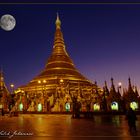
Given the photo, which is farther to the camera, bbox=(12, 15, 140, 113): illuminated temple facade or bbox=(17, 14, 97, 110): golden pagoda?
bbox=(17, 14, 97, 110): golden pagoda

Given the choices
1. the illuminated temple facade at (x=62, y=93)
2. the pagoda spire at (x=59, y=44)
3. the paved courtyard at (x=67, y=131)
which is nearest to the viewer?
the paved courtyard at (x=67, y=131)

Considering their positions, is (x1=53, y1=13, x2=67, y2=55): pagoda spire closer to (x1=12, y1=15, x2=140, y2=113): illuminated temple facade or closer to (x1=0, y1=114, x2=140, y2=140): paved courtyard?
(x1=12, y1=15, x2=140, y2=113): illuminated temple facade

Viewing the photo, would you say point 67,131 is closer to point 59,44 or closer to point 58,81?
point 58,81

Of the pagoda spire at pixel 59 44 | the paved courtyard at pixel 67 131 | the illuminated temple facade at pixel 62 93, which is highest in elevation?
the pagoda spire at pixel 59 44

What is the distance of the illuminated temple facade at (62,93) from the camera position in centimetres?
4275

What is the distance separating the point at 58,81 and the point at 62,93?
32.8 ft

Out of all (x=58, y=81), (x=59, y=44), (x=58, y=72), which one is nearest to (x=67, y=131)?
(x=58, y=81)

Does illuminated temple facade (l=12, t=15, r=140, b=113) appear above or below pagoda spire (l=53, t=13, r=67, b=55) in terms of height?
below

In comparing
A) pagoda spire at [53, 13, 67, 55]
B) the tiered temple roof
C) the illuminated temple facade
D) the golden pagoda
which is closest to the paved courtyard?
the illuminated temple facade

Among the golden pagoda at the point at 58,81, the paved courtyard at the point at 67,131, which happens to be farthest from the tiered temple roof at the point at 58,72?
the paved courtyard at the point at 67,131

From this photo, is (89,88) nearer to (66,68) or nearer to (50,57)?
(66,68)

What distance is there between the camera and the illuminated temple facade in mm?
42750

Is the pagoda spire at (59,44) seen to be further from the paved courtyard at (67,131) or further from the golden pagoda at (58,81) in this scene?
the paved courtyard at (67,131)

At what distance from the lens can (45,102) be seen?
47.9 meters
